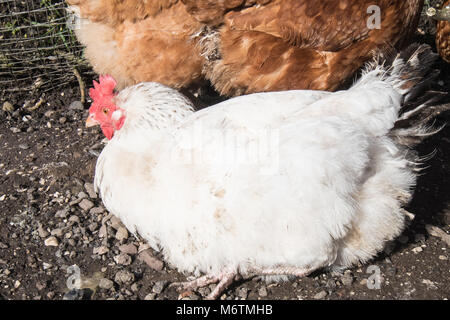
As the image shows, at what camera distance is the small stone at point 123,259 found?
238cm

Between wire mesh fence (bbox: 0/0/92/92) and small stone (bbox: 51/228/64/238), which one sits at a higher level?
wire mesh fence (bbox: 0/0/92/92)

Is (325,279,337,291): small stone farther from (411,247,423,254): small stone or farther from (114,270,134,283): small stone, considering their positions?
(114,270,134,283): small stone

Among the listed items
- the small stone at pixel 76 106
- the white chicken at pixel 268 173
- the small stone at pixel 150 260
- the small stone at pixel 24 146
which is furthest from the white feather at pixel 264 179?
the small stone at pixel 76 106

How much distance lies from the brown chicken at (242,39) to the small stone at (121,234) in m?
0.87

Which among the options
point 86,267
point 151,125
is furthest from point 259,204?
point 86,267

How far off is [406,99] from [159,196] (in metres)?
1.22

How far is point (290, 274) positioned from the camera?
2.14 metres

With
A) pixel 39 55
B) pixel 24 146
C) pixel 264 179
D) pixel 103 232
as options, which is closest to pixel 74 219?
pixel 103 232

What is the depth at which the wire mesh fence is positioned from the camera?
3.49 metres

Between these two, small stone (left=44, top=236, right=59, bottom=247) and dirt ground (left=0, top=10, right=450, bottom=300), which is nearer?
dirt ground (left=0, top=10, right=450, bottom=300)

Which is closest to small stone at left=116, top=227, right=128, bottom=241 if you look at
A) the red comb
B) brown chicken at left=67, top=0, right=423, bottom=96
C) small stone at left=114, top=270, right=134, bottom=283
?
small stone at left=114, top=270, right=134, bottom=283

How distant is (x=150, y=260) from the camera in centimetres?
238

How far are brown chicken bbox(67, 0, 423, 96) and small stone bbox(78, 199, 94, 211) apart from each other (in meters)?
0.72

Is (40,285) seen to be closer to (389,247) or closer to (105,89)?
(105,89)
